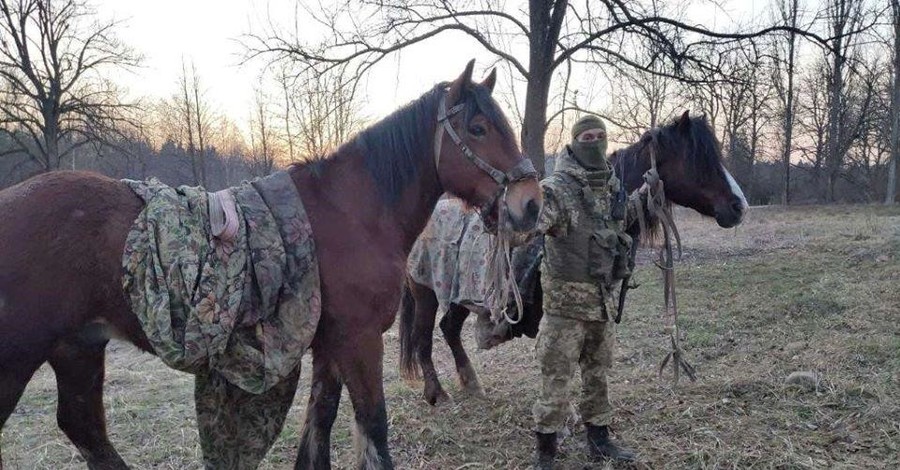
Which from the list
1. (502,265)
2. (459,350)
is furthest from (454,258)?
(502,265)

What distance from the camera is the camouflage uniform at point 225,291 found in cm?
214

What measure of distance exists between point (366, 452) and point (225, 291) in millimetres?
981

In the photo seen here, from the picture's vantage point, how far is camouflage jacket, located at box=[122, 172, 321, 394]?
213 centimetres

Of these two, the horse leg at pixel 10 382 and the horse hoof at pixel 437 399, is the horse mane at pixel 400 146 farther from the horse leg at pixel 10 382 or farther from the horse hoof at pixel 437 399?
the horse hoof at pixel 437 399

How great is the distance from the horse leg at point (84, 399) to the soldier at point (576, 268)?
7.34 feet

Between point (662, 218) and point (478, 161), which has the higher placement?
point (478, 161)

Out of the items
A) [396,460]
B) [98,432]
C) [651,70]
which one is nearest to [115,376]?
[98,432]

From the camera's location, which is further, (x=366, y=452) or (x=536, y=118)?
(x=536, y=118)

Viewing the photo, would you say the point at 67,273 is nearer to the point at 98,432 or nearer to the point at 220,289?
the point at 220,289

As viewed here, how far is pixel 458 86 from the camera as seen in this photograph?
2.56 m

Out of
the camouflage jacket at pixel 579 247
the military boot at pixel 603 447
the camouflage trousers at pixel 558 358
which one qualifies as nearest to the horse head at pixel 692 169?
the camouflage jacket at pixel 579 247

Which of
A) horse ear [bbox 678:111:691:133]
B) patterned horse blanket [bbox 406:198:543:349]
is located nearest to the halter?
patterned horse blanket [bbox 406:198:543:349]

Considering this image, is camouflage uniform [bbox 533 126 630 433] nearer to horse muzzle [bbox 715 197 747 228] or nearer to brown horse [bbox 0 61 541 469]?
brown horse [bbox 0 61 541 469]

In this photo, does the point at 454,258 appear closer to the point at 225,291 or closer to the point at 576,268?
the point at 576,268
